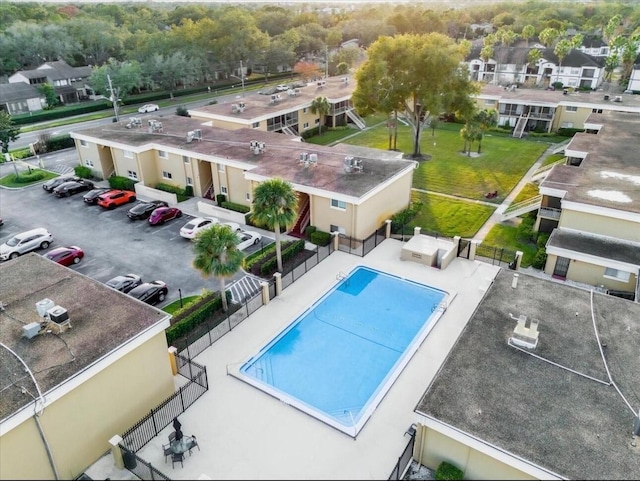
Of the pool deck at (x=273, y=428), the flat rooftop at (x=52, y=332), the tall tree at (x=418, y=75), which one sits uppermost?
the tall tree at (x=418, y=75)

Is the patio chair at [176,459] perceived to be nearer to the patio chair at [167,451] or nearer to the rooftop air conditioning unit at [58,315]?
the patio chair at [167,451]

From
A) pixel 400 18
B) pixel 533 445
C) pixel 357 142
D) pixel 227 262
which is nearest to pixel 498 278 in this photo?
pixel 533 445

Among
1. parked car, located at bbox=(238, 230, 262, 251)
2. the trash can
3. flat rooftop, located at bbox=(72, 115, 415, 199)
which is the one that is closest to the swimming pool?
the trash can

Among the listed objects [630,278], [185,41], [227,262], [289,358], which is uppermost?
[185,41]

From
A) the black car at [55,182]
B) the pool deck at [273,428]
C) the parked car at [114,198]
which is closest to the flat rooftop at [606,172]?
the pool deck at [273,428]

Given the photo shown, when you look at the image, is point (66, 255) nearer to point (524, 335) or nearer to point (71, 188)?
point (71, 188)

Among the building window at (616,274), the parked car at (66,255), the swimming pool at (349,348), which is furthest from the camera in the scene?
the parked car at (66,255)

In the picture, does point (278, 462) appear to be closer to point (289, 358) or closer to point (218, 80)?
point (289, 358)
